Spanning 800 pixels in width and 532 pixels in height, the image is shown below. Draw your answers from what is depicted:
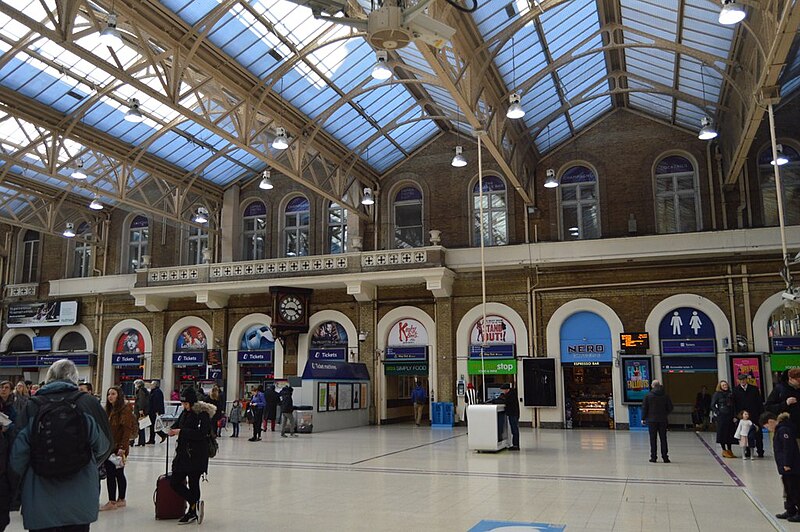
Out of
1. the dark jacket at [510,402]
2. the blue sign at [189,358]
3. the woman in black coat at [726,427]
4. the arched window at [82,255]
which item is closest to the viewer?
the woman in black coat at [726,427]

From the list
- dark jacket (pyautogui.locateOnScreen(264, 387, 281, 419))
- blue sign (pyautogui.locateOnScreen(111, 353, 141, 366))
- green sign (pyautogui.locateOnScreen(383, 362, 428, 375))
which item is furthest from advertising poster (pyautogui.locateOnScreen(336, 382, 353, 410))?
blue sign (pyautogui.locateOnScreen(111, 353, 141, 366))

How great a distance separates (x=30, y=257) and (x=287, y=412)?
758 inches

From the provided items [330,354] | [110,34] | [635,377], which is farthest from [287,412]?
[110,34]

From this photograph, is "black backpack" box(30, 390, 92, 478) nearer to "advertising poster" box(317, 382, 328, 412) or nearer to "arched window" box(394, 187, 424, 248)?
"advertising poster" box(317, 382, 328, 412)

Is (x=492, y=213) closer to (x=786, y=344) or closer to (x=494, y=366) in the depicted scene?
(x=494, y=366)

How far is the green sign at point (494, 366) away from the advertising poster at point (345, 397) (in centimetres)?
409

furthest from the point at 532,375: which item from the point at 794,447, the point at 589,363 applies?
the point at 794,447

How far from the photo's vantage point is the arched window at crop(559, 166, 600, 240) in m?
24.5

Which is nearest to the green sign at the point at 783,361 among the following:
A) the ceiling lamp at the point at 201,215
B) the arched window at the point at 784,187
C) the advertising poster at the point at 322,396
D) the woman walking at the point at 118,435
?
the arched window at the point at 784,187

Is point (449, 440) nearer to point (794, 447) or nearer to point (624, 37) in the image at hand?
point (794, 447)

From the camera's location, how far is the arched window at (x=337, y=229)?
27328 mm

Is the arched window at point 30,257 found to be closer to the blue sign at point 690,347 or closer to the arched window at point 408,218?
the arched window at point 408,218

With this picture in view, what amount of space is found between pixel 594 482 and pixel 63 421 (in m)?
8.26

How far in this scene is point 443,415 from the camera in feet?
75.7
